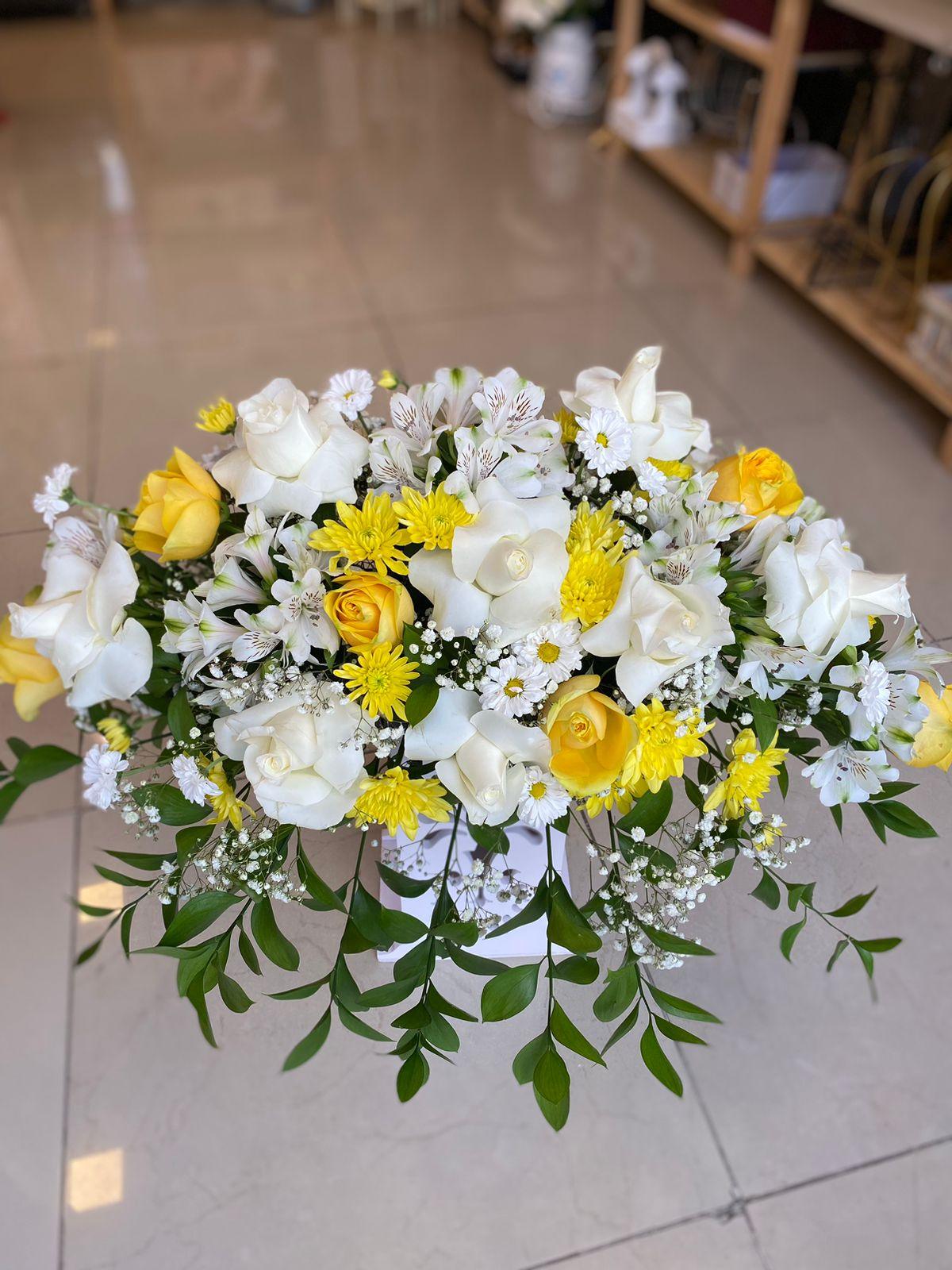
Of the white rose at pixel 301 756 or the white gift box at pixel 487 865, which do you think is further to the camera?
the white gift box at pixel 487 865

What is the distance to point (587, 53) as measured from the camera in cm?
341

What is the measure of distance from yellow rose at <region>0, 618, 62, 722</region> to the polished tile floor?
0.11 meters

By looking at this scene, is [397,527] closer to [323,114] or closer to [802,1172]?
[802,1172]

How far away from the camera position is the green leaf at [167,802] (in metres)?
0.67

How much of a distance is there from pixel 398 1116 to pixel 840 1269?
52cm

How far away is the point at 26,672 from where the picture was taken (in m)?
0.68

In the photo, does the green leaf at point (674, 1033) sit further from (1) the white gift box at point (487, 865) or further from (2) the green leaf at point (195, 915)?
(2) the green leaf at point (195, 915)

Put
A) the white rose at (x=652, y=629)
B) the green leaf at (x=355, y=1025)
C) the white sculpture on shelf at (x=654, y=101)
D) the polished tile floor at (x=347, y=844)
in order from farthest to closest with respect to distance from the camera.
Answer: the white sculpture on shelf at (x=654, y=101), the polished tile floor at (x=347, y=844), the green leaf at (x=355, y=1025), the white rose at (x=652, y=629)

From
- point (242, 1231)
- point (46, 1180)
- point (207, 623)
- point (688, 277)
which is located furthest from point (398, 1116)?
point (688, 277)

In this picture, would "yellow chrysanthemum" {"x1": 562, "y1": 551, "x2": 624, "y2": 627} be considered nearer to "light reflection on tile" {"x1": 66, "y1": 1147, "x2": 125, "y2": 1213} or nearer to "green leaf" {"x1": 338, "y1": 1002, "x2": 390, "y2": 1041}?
"green leaf" {"x1": 338, "y1": 1002, "x2": 390, "y2": 1041}

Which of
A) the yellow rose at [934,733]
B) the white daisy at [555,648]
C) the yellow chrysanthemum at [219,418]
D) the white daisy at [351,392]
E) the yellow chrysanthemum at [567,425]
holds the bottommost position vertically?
the yellow rose at [934,733]

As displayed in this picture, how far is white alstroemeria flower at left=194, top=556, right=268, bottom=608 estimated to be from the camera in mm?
640

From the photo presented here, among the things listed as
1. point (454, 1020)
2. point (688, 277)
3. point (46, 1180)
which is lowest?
point (46, 1180)

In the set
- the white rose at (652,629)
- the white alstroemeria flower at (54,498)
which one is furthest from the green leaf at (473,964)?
the white alstroemeria flower at (54,498)
